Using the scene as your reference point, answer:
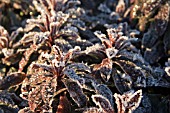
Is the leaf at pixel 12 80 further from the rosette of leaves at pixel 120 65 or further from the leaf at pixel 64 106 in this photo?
the rosette of leaves at pixel 120 65

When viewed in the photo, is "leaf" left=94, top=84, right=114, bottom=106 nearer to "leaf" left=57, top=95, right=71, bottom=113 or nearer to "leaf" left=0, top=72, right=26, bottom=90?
"leaf" left=57, top=95, right=71, bottom=113

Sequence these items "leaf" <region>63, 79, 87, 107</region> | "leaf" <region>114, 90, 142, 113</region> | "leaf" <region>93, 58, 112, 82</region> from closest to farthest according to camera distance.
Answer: "leaf" <region>114, 90, 142, 113</region> < "leaf" <region>63, 79, 87, 107</region> < "leaf" <region>93, 58, 112, 82</region>

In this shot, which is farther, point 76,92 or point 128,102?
point 76,92

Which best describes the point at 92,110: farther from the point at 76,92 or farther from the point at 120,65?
the point at 120,65

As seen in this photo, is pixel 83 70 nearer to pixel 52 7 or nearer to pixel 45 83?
pixel 45 83

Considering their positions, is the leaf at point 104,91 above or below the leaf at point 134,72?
below

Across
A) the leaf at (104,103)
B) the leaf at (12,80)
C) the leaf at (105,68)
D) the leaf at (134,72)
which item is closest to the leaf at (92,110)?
the leaf at (104,103)

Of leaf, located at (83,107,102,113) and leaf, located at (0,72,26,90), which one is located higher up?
leaf, located at (0,72,26,90)

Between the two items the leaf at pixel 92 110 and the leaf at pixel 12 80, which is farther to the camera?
the leaf at pixel 12 80

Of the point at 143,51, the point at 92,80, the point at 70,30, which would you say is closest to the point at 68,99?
the point at 92,80

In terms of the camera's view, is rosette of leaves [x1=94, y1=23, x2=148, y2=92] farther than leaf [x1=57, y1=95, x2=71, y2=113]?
Yes

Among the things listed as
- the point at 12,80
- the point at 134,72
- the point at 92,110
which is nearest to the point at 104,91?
the point at 92,110

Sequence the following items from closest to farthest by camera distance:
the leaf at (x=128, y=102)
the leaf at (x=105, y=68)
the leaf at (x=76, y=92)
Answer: the leaf at (x=128, y=102)
the leaf at (x=76, y=92)
the leaf at (x=105, y=68)

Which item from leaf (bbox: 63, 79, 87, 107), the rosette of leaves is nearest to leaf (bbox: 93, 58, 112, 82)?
the rosette of leaves
